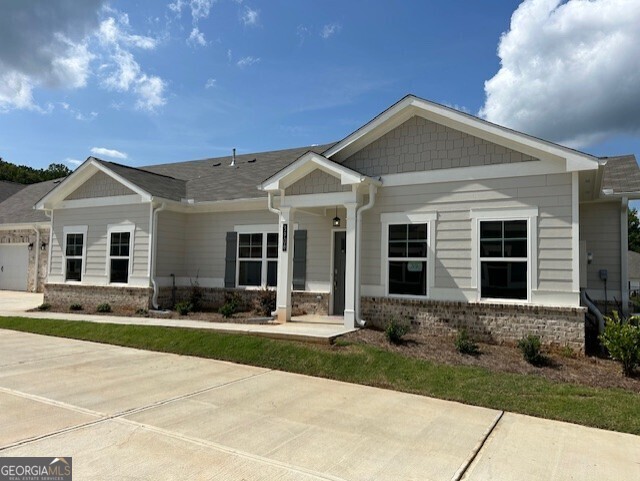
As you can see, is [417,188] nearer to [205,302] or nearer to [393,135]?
[393,135]

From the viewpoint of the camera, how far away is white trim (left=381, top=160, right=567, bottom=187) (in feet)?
28.9

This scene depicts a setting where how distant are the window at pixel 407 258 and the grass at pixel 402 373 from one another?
2291mm

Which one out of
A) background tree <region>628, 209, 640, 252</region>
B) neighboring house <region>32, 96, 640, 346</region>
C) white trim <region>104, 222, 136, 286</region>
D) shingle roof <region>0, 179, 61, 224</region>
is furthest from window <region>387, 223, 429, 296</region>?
background tree <region>628, 209, 640, 252</region>

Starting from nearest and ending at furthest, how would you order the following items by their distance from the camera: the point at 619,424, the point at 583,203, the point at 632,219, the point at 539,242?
the point at 619,424
the point at 539,242
the point at 583,203
the point at 632,219

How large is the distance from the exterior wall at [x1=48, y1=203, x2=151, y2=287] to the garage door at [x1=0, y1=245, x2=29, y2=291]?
6960 millimetres

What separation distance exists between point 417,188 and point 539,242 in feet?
8.95

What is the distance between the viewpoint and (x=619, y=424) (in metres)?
5.30

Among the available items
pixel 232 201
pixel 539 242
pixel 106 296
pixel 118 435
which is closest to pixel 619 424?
pixel 539 242

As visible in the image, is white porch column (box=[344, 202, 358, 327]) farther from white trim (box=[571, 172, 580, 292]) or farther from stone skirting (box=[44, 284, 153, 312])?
stone skirting (box=[44, 284, 153, 312])

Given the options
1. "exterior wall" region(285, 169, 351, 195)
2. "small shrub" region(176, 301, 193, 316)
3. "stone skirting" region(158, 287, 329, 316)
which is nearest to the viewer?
"exterior wall" region(285, 169, 351, 195)

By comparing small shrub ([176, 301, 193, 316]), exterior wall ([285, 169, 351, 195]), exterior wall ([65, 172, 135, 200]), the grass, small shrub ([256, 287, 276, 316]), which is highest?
exterior wall ([65, 172, 135, 200])

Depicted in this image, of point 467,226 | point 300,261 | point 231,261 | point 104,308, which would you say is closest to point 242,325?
point 300,261

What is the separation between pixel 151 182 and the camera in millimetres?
14695

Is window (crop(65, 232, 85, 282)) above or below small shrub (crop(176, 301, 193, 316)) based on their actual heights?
above
